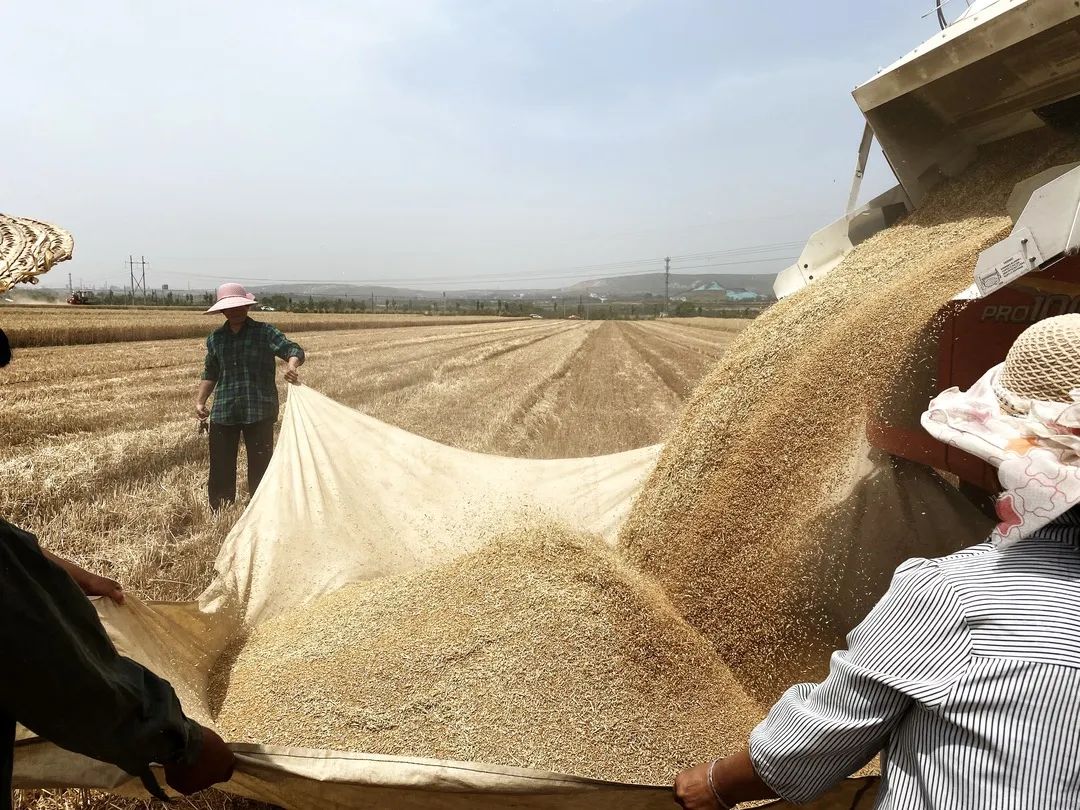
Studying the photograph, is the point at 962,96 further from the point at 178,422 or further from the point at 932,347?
the point at 178,422

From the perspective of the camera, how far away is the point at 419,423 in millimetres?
7500

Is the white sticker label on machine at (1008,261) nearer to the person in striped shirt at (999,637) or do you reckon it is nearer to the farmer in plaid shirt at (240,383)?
the person in striped shirt at (999,637)

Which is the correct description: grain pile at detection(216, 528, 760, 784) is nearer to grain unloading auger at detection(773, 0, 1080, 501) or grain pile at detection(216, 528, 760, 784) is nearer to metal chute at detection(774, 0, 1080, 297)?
grain unloading auger at detection(773, 0, 1080, 501)

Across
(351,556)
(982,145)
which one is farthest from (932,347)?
(351,556)

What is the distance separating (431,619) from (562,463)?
5.39 feet

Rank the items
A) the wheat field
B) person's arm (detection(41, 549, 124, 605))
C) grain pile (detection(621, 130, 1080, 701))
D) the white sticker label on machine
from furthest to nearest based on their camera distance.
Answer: the wheat field < grain pile (detection(621, 130, 1080, 701)) < the white sticker label on machine < person's arm (detection(41, 549, 124, 605))

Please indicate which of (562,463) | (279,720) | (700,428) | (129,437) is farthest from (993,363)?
(129,437)

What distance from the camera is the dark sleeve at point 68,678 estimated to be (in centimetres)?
95

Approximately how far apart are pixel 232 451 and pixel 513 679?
283 centimetres

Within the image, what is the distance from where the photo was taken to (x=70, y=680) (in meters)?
1.00

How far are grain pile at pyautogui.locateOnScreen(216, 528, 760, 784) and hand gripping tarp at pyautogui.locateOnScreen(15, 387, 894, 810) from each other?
0.84 ft

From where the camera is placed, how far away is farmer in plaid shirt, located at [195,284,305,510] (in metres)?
3.81

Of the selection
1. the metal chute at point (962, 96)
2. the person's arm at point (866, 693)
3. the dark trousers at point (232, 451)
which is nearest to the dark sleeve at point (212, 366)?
the dark trousers at point (232, 451)

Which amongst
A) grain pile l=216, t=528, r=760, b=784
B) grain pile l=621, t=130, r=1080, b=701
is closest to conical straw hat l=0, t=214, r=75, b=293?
grain pile l=216, t=528, r=760, b=784
